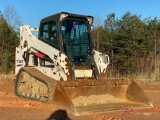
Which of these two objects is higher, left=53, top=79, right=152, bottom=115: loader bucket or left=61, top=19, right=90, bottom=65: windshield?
left=61, top=19, right=90, bottom=65: windshield

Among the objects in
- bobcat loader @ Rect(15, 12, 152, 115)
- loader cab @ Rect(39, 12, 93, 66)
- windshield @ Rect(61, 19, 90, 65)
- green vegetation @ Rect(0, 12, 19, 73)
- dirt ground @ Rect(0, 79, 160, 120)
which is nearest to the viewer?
dirt ground @ Rect(0, 79, 160, 120)

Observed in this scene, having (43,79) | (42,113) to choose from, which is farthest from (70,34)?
(42,113)

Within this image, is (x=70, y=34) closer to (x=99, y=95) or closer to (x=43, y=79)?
(x=43, y=79)

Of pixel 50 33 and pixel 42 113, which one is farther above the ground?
pixel 50 33

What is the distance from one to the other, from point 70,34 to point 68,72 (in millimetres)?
1410

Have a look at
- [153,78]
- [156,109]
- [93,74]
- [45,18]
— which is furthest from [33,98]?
[153,78]

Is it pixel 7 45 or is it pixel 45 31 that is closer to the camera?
pixel 45 31

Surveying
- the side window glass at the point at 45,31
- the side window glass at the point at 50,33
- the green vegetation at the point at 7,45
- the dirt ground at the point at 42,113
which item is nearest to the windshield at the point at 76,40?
the side window glass at the point at 50,33

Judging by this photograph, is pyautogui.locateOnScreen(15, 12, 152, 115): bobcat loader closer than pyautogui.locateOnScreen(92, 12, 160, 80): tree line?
Yes

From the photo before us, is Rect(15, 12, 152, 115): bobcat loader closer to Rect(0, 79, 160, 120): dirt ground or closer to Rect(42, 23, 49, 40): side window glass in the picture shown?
Rect(42, 23, 49, 40): side window glass

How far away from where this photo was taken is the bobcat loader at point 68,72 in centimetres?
731

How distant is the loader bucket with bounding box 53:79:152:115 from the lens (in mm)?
6875

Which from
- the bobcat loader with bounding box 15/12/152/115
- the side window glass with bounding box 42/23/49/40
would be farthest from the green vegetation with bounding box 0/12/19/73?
the side window glass with bounding box 42/23/49/40

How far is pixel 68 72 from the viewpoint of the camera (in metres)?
7.77
